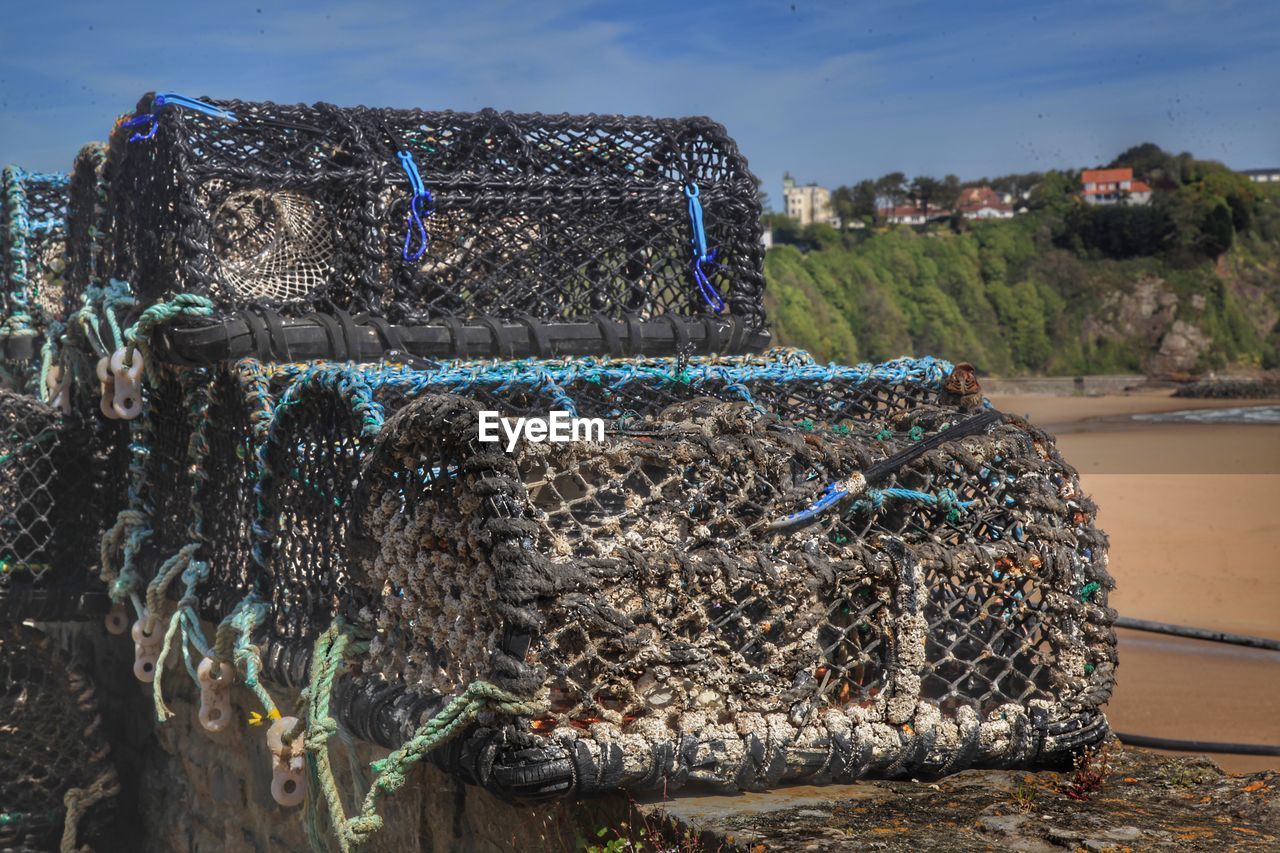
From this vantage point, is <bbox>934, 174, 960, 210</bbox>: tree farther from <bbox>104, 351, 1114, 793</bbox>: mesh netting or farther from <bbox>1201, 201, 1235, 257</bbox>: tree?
<bbox>104, 351, 1114, 793</bbox>: mesh netting

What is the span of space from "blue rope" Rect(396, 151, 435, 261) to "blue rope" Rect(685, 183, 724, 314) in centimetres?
102

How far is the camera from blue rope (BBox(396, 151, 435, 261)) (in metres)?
4.82

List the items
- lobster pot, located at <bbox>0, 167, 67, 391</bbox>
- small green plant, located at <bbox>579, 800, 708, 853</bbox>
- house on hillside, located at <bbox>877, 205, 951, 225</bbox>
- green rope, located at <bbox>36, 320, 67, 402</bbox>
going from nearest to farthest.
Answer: small green plant, located at <bbox>579, 800, 708, 853</bbox>, green rope, located at <bbox>36, 320, 67, 402</bbox>, lobster pot, located at <bbox>0, 167, 67, 391</bbox>, house on hillside, located at <bbox>877, 205, 951, 225</bbox>

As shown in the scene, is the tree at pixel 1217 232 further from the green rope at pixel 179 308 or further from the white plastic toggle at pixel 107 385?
the green rope at pixel 179 308

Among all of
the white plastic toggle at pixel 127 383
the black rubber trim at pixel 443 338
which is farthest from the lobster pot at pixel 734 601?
the white plastic toggle at pixel 127 383

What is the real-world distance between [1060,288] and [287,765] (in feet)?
130

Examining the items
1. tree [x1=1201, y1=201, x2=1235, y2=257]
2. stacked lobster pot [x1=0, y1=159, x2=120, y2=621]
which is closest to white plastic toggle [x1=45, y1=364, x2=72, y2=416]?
stacked lobster pot [x1=0, y1=159, x2=120, y2=621]

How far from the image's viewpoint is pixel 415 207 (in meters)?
4.82

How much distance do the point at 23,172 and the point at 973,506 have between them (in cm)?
474

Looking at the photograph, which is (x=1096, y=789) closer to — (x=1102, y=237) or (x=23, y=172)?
(x=23, y=172)

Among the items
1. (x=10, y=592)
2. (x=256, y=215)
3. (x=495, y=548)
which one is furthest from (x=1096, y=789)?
(x=10, y=592)

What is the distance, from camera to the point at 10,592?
525 centimetres

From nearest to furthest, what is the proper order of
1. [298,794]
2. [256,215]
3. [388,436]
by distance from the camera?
[388,436] < [298,794] < [256,215]

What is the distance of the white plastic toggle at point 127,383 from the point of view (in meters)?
4.61
